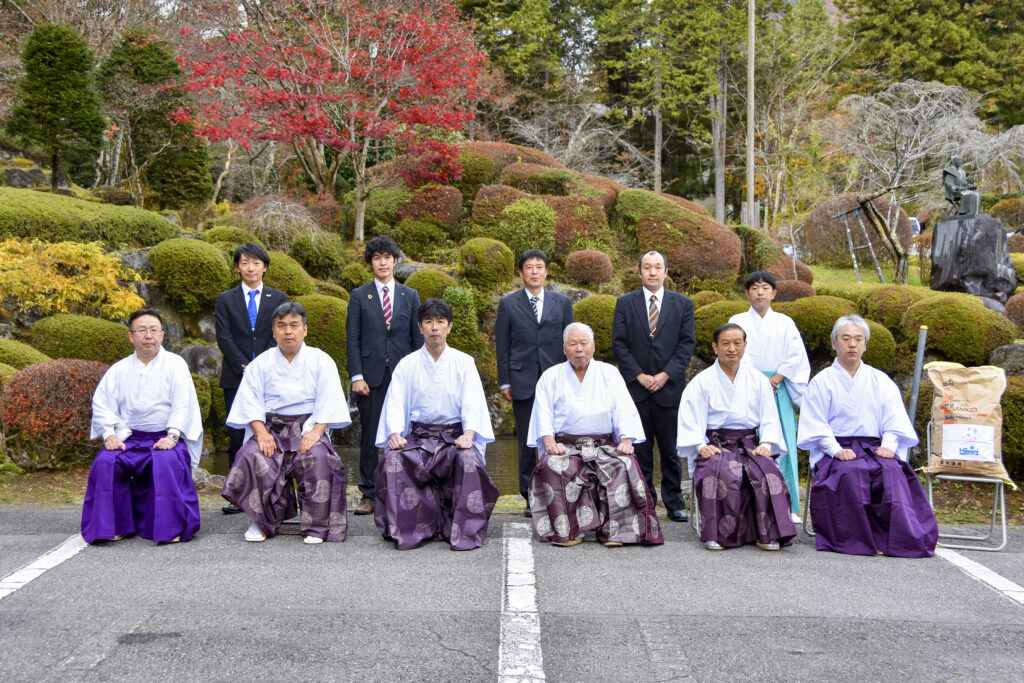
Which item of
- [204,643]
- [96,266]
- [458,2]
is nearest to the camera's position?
[204,643]

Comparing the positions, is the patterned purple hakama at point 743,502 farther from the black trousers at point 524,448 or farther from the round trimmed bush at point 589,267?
the round trimmed bush at point 589,267

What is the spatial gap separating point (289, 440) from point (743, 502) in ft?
10.4

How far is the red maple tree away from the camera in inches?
544

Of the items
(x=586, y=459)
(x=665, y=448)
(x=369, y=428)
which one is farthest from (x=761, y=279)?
(x=369, y=428)

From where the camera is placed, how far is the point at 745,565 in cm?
486

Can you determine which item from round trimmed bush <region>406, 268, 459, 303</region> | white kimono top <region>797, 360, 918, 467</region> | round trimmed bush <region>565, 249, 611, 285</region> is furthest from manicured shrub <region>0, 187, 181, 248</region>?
white kimono top <region>797, 360, 918, 467</region>

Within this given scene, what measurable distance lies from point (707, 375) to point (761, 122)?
23.5m

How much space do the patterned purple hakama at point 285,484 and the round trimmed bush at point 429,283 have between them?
6.49 m

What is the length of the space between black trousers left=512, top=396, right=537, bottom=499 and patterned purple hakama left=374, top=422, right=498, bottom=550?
0.84 meters

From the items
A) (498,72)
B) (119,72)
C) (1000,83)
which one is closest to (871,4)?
(1000,83)

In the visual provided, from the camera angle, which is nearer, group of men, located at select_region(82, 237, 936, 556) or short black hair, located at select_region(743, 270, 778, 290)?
group of men, located at select_region(82, 237, 936, 556)

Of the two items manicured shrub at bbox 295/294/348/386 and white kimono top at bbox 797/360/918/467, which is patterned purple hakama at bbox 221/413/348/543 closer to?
white kimono top at bbox 797/360/918/467

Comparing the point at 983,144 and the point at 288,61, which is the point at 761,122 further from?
the point at 288,61

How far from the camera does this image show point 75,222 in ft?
36.3
